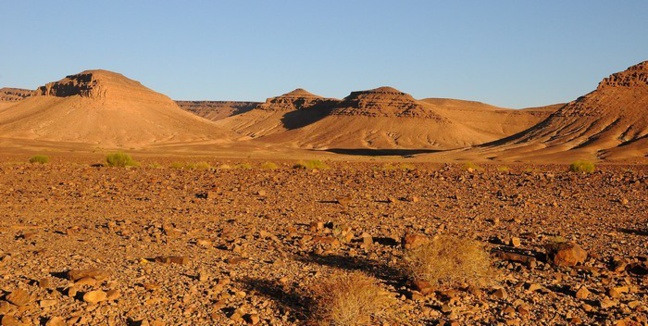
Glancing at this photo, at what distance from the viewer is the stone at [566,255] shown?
8.92 meters

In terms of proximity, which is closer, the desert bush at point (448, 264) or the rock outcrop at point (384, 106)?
the desert bush at point (448, 264)

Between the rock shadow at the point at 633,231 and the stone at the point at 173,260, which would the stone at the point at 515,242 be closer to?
the rock shadow at the point at 633,231

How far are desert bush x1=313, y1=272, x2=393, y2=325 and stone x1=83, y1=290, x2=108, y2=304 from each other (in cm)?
231

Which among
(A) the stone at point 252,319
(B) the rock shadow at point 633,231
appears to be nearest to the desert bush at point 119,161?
(B) the rock shadow at point 633,231

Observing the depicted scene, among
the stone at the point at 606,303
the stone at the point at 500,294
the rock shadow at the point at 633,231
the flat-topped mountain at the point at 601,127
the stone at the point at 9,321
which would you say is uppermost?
the flat-topped mountain at the point at 601,127

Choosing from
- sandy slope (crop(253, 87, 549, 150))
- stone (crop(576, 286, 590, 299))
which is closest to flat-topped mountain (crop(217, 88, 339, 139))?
sandy slope (crop(253, 87, 549, 150))

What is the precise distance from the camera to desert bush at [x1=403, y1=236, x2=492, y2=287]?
8031 millimetres

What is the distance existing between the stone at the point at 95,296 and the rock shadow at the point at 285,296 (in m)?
1.64

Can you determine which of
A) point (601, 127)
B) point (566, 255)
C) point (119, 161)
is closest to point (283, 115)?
point (601, 127)

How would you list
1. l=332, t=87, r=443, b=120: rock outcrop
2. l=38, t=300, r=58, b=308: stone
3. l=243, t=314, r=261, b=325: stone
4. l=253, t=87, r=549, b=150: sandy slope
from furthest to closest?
l=332, t=87, r=443, b=120: rock outcrop, l=253, t=87, r=549, b=150: sandy slope, l=38, t=300, r=58, b=308: stone, l=243, t=314, r=261, b=325: stone

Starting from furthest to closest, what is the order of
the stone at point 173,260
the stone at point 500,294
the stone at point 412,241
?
the stone at point 412,241, the stone at point 173,260, the stone at point 500,294

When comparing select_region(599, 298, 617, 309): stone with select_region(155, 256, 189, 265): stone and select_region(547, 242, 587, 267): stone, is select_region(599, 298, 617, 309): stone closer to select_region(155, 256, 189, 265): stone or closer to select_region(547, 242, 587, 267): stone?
select_region(547, 242, 587, 267): stone

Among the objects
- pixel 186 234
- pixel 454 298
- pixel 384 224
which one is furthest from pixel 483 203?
pixel 454 298

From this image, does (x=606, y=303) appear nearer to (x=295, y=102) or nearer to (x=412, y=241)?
(x=412, y=241)
